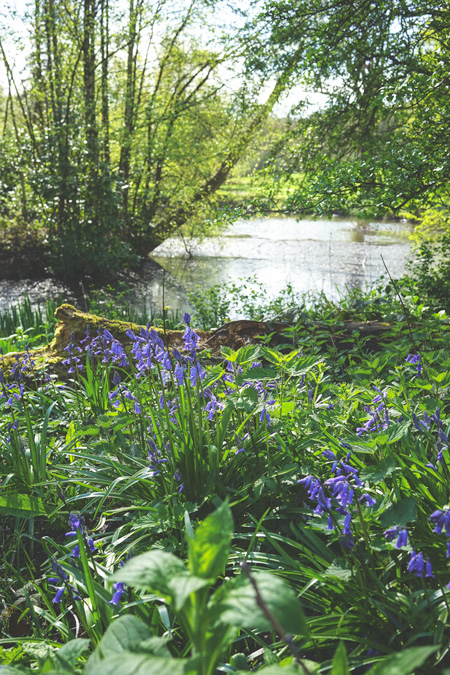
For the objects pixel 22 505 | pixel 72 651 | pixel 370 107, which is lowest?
pixel 22 505

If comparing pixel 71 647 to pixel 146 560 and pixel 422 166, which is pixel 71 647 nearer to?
pixel 146 560

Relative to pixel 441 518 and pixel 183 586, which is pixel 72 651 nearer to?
pixel 183 586

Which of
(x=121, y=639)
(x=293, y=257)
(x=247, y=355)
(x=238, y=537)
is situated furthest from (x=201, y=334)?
(x=293, y=257)

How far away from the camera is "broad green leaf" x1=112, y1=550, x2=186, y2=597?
0.84 m

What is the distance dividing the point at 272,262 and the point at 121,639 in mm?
13988

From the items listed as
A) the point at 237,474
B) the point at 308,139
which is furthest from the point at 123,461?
the point at 308,139

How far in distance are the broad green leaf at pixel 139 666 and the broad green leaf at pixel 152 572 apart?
4.0 inches

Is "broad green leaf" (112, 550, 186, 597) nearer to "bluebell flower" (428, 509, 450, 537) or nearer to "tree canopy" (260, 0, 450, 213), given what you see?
"bluebell flower" (428, 509, 450, 537)

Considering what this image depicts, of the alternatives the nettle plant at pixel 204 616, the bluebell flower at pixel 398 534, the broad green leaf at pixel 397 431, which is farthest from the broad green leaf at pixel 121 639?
the broad green leaf at pixel 397 431

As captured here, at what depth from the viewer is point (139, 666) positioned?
765mm

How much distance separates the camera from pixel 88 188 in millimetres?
11633

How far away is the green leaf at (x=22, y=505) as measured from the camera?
226 cm

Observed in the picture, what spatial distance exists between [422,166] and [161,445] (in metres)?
3.54

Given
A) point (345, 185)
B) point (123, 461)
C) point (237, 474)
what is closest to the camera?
point (237, 474)
